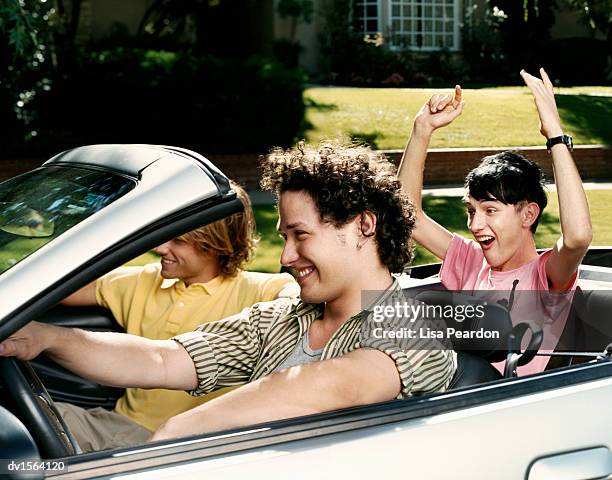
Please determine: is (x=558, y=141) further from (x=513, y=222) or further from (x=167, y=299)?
(x=167, y=299)

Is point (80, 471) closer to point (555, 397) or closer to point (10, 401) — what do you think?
point (10, 401)

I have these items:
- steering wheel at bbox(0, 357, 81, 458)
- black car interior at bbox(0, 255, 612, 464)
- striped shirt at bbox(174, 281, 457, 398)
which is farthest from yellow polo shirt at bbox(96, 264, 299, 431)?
steering wheel at bbox(0, 357, 81, 458)

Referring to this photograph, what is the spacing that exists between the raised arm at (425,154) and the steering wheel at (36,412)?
5.13ft

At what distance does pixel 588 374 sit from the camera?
2.13 m

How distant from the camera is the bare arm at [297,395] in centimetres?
193

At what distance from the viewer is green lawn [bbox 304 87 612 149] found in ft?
13.1

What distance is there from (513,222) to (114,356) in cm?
148

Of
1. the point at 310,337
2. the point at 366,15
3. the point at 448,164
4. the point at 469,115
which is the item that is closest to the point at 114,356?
the point at 310,337

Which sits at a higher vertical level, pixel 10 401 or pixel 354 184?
pixel 354 184

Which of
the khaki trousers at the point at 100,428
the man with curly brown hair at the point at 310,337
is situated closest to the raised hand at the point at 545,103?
the man with curly brown hair at the point at 310,337

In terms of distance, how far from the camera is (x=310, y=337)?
2.36 m

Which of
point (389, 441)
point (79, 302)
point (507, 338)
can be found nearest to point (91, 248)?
point (389, 441)

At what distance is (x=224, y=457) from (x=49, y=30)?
11.1 m

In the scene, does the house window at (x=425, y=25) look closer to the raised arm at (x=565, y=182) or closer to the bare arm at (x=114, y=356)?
the raised arm at (x=565, y=182)
